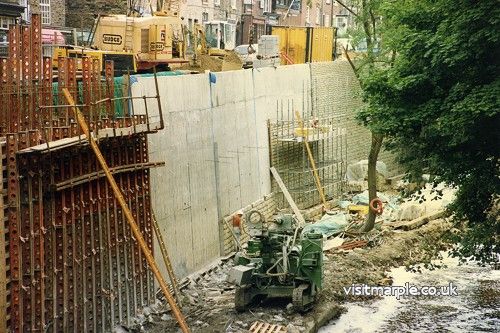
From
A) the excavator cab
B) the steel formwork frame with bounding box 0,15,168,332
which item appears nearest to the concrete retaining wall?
the steel formwork frame with bounding box 0,15,168,332

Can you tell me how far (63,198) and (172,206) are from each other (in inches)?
208

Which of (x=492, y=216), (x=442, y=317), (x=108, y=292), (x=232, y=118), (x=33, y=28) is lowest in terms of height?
(x=442, y=317)

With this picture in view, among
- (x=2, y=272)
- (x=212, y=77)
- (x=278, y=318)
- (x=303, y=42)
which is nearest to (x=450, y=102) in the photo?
(x=278, y=318)

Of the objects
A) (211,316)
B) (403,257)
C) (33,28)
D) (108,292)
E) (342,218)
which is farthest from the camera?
(342,218)

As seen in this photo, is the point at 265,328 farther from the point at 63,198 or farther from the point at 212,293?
the point at 63,198

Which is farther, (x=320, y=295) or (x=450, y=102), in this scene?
(x=320, y=295)

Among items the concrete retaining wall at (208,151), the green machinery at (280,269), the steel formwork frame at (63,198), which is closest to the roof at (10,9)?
the concrete retaining wall at (208,151)

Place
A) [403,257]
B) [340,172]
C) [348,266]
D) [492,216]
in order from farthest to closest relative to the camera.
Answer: [340,172], [403,257], [348,266], [492,216]

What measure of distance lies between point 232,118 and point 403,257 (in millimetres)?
6114

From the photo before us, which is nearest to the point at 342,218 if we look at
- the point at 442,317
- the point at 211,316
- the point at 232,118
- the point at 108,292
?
the point at 232,118

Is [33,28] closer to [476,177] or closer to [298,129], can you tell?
[476,177]

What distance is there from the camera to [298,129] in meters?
26.1

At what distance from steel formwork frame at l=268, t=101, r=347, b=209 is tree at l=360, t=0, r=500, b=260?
10234 mm

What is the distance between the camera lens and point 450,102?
13570 mm
